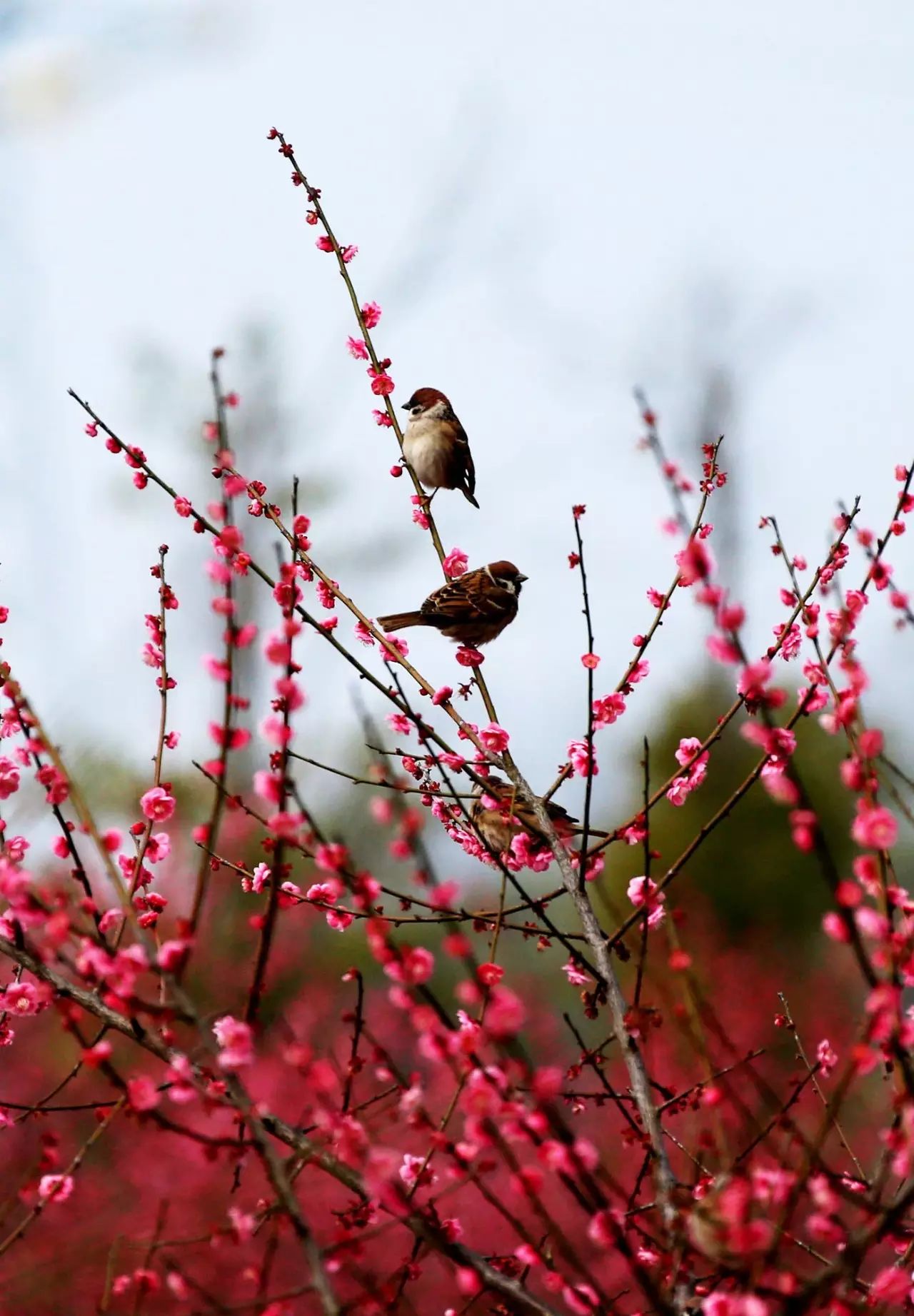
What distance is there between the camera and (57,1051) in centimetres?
937

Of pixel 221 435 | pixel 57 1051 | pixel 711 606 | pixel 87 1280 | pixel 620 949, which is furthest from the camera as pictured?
pixel 57 1051

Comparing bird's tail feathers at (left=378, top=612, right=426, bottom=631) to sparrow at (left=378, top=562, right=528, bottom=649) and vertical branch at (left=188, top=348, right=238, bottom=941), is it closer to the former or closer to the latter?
sparrow at (left=378, top=562, right=528, bottom=649)

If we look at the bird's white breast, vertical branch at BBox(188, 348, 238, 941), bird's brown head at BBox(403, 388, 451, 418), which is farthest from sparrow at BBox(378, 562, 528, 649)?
vertical branch at BBox(188, 348, 238, 941)

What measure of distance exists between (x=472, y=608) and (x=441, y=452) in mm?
1521

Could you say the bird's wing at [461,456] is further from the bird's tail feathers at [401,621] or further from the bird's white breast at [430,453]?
the bird's tail feathers at [401,621]

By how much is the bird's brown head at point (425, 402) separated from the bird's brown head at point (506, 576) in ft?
5.43

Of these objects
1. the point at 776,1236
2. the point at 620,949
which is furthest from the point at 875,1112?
the point at 776,1236

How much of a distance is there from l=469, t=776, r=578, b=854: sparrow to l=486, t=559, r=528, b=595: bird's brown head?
1094mm

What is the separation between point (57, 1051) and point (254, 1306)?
8231 mm

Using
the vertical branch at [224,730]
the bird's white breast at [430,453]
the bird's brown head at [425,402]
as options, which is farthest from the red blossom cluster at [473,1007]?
the bird's brown head at [425,402]

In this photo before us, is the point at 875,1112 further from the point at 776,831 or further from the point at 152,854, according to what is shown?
the point at 152,854

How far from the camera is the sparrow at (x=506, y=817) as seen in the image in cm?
300

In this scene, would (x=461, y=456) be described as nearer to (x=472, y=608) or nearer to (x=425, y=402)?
(x=425, y=402)

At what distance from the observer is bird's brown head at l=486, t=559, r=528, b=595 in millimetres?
5027
